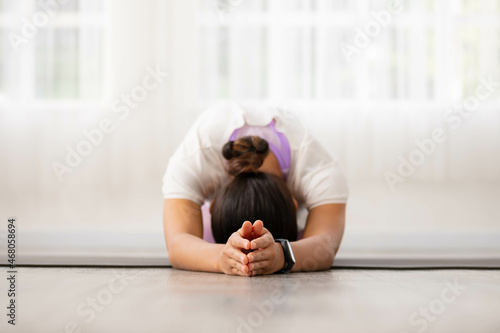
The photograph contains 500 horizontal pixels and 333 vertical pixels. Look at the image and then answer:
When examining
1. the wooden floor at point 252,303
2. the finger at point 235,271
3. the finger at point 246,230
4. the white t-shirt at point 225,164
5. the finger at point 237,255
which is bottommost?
the finger at point 235,271

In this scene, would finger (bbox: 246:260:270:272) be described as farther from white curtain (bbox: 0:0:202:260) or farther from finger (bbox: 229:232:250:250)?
white curtain (bbox: 0:0:202:260)

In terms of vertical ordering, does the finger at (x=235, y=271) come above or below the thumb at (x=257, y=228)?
below

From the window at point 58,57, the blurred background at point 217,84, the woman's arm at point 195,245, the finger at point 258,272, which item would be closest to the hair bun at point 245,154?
the woman's arm at point 195,245

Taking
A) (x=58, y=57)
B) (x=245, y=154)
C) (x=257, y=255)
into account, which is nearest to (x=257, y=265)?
(x=257, y=255)

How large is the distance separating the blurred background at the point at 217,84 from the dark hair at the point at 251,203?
2220 millimetres

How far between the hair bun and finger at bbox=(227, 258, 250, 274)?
24cm

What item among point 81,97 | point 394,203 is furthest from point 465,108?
point 81,97

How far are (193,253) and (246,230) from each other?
0.64ft

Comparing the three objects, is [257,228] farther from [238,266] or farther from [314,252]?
[314,252]

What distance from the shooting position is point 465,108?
3.31 metres

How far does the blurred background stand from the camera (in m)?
3.24

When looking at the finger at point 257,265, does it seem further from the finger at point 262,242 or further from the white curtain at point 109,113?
the white curtain at point 109,113

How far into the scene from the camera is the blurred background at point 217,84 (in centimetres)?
324

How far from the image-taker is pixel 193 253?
952 mm
